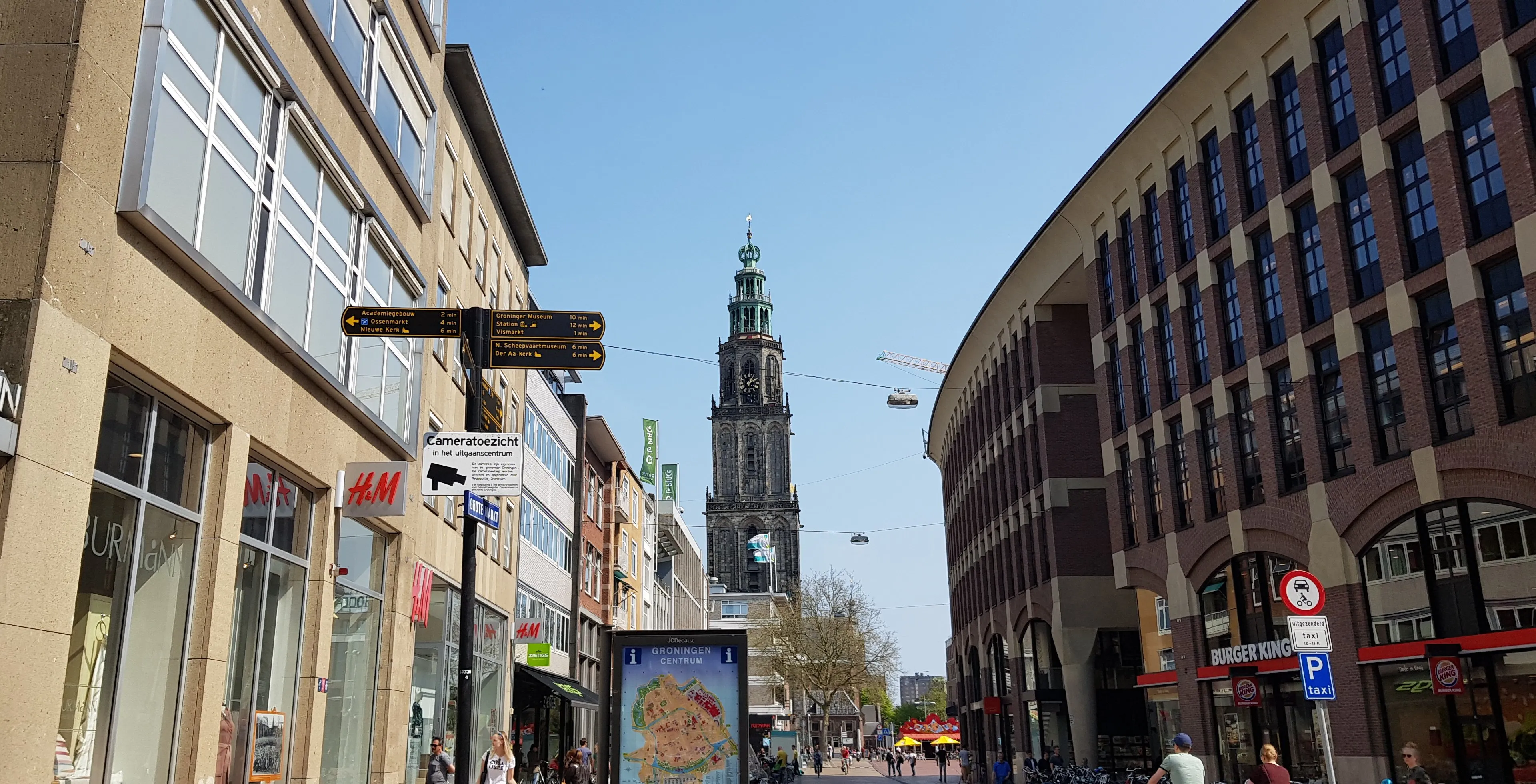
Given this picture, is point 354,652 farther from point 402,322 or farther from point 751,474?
point 751,474

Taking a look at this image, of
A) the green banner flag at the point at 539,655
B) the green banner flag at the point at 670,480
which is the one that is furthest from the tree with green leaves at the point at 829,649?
the green banner flag at the point at 539,655

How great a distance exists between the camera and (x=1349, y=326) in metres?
24.3

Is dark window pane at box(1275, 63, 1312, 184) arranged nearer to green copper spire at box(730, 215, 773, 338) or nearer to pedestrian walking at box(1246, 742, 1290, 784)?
pedestrian walking at box(1246, 742, 1290, 784)

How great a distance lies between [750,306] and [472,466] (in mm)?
144305

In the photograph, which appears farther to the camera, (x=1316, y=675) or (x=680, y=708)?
(x=680, y=708)

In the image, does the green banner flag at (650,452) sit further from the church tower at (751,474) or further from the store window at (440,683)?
the church tower at (751,474)

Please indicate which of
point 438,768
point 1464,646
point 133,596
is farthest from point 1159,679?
point 133,596

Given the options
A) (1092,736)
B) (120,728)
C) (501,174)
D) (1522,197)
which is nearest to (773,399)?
(1092,736)

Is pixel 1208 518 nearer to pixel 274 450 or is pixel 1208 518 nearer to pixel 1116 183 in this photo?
pixel 1116 183

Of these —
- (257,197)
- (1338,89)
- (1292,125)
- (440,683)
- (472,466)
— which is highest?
(1292,125)

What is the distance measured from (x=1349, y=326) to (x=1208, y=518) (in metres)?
7.76

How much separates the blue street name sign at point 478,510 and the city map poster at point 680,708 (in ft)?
18.2

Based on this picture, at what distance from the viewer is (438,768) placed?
63.3 ft

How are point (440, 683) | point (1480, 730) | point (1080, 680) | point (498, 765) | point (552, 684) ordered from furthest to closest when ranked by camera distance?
1. point (1080, 680)
2. point (552, 684)
3. point (440, 683)
4. point (1480, 730)
5. point (498, 765)
